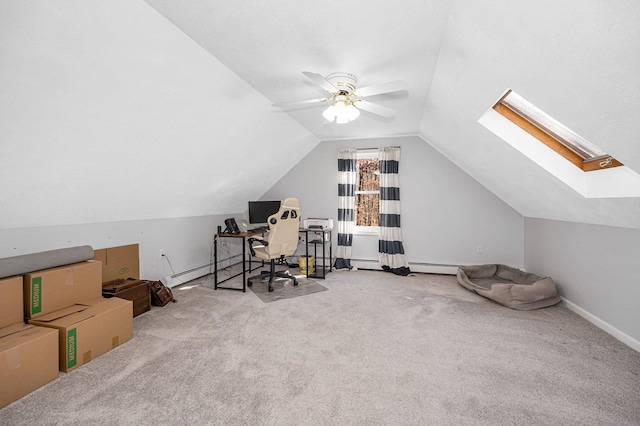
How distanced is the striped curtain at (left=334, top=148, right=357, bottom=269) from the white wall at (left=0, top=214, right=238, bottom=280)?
2.18 meters

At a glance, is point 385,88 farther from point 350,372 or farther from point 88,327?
point 88,327

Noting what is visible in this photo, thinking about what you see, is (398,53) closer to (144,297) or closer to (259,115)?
(259,115)

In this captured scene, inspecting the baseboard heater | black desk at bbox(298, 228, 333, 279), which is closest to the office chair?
black desk at bbox(298, 228, 333, 279)

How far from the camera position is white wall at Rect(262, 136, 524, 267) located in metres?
4.59

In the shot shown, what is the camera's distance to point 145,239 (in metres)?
3.63

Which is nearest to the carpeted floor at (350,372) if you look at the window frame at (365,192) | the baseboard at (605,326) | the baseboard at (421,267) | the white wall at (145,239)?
the baseboard at (605,326)

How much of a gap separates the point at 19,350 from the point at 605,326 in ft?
15.4

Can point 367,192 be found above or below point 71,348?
above

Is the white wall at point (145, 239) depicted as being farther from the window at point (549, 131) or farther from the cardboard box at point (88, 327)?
the window at point (549, 131)

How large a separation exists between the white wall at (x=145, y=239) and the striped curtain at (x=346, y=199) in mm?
2181

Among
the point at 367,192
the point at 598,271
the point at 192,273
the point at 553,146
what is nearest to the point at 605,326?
the point at 598,271

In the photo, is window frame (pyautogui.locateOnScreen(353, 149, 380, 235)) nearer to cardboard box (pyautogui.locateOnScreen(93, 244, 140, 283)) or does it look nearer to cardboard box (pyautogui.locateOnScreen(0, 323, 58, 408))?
cardboard box (pyautogui.locateOnScreen(93, 244, 140, 283))

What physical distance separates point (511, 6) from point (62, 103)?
2711 mm

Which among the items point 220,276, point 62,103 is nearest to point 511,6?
point 62,103
